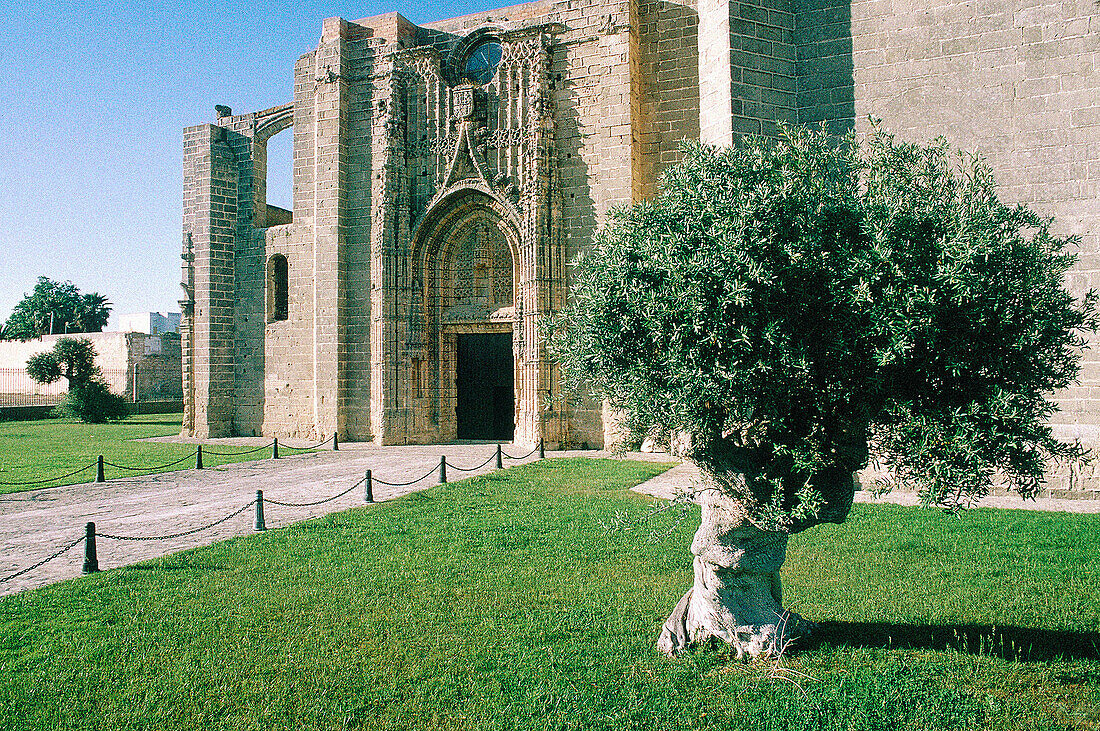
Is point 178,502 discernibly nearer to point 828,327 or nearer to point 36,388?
point 828,327

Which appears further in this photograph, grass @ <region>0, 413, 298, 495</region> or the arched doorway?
the arched doorway

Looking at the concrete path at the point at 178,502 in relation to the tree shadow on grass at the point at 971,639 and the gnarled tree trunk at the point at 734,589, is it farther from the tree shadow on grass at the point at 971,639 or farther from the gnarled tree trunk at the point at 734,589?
the tree shadow on grass at the point at 971,639

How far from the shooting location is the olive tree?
11.4 feet

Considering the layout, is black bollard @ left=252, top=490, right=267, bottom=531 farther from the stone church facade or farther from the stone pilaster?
the stone pilaster

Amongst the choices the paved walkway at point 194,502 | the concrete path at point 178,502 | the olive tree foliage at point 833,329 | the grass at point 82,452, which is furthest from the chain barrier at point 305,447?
the olive tree foliage at point 833,329

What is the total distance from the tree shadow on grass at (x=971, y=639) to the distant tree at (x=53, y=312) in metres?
63.7

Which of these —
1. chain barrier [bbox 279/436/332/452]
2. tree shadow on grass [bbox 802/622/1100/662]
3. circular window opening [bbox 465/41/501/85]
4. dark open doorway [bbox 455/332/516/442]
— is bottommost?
tree shadow on grass [bbox 802/622/1100/662]

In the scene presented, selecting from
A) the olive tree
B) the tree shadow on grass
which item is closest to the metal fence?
the olive tree

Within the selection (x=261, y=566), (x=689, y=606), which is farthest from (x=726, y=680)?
(x=261, y=566)

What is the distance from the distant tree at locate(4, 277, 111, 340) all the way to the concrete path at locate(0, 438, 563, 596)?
52501 millimetres

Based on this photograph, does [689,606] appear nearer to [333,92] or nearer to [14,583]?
[14,583]

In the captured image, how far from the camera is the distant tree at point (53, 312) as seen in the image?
55.9m

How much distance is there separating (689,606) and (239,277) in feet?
62.5

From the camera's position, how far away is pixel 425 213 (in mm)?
17344
